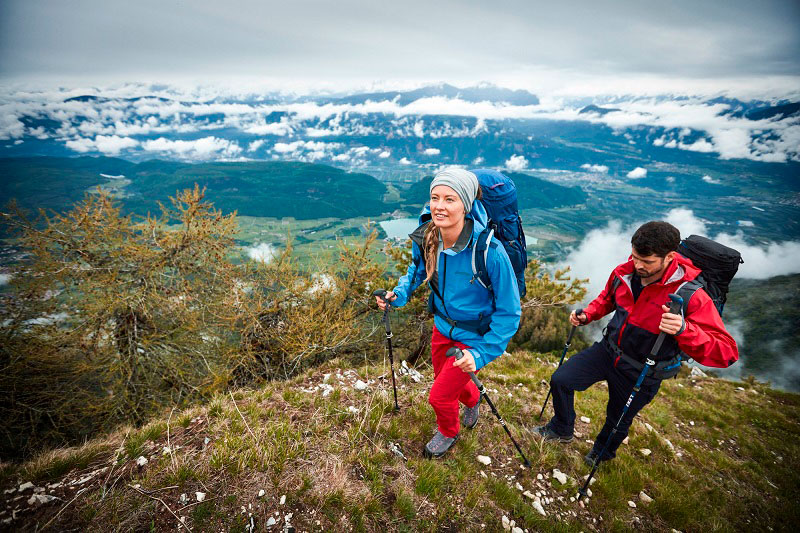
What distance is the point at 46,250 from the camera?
449 inches

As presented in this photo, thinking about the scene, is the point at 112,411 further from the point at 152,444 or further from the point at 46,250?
the point at 152,444

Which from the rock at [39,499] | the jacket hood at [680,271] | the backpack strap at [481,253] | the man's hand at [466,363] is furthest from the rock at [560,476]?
the rock at [39,499]

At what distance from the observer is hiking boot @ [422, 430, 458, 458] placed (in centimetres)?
503

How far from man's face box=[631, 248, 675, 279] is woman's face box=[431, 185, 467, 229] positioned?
Answer: 2213 millimetres

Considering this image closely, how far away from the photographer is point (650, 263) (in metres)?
4.16

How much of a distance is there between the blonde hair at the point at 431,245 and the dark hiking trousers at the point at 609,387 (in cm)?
278

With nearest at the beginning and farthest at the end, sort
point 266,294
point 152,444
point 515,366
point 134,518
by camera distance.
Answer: point 134,518 < point 152,444 < point 515,366 < point 266,294

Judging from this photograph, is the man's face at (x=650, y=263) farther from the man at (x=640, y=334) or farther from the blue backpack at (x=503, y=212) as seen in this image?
the blue backpack at (x=503, y=212)

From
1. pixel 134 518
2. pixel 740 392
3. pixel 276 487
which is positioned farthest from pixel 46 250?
pixel 740 392

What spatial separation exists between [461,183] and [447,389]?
2778 millimetres

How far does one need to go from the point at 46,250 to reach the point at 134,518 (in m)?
12.6

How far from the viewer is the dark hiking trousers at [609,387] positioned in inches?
197

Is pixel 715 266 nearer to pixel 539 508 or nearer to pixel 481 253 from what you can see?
pixel 481 253

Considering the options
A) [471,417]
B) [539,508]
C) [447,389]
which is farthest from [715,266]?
[471,417]
